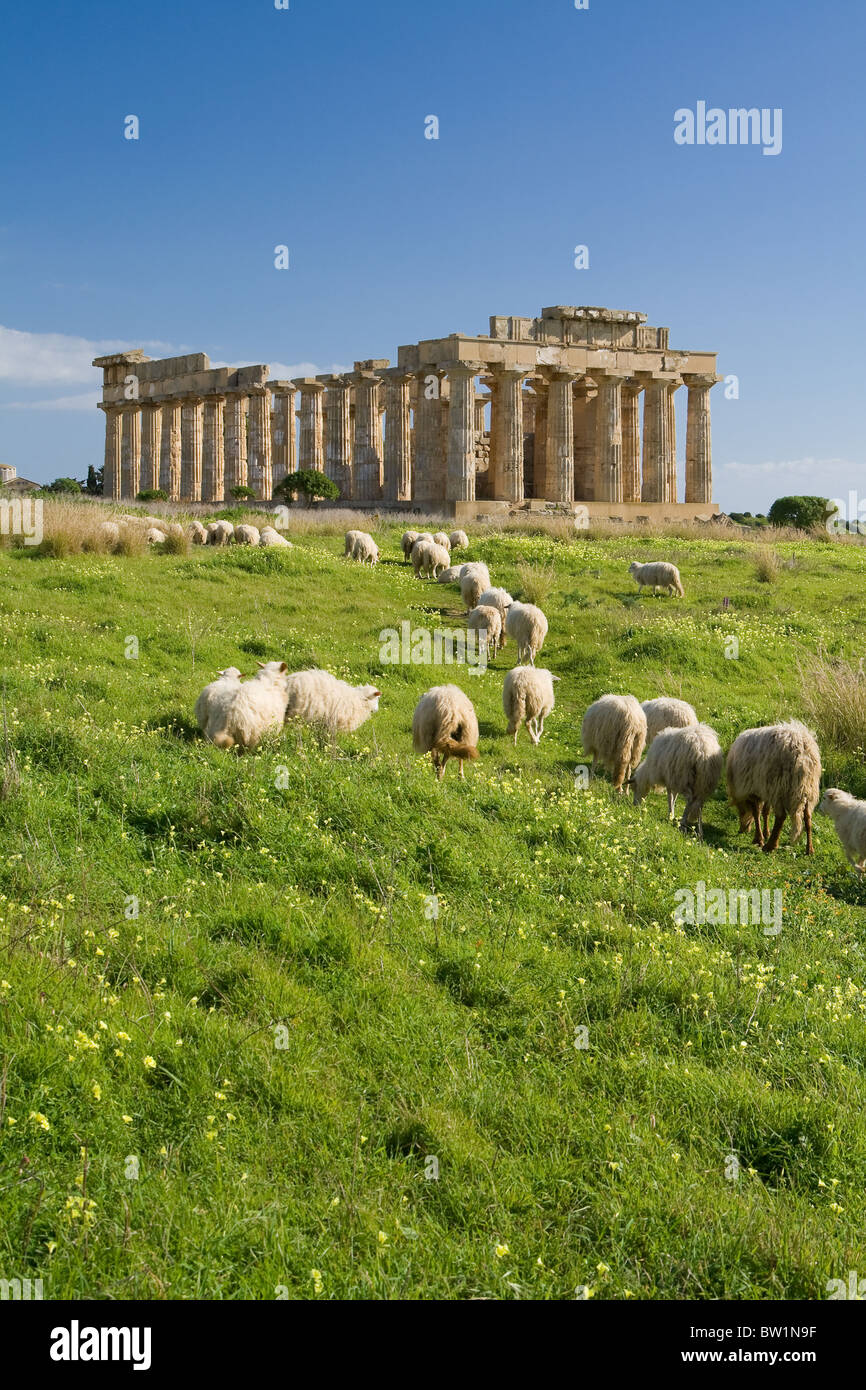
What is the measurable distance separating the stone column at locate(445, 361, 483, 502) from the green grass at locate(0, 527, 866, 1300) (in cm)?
4047

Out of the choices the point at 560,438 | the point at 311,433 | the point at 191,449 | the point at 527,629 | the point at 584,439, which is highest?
the point at 311,433

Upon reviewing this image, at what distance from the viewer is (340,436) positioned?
Result: 60.1 metres

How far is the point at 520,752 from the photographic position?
1534 centimetres

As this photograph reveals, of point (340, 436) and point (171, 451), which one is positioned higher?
point (171, 451)

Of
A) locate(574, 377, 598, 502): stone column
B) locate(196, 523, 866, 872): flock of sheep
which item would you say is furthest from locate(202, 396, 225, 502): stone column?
locate(196, 523, 866, 872): flock of sheep

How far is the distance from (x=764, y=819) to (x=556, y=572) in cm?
1835

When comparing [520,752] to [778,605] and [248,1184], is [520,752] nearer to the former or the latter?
[248,1184]

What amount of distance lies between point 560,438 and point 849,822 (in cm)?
4573

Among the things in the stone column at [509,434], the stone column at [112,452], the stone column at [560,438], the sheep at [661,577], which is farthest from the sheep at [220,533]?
the stone column at [112,452]

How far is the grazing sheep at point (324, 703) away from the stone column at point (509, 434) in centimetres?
4201

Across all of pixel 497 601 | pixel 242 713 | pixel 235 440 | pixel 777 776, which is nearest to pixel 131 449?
pixel 235 440

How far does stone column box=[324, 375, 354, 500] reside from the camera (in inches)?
2356

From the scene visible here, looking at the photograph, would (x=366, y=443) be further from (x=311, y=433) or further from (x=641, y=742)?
(x=641, y=742)
